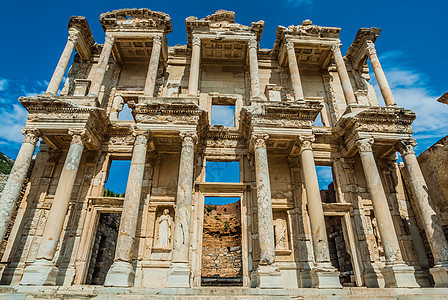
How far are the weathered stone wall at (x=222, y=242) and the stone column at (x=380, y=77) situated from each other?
44.5ft

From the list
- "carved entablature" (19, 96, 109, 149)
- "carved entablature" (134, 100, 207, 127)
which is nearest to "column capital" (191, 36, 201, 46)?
"carved entablature" (134, 100, 207, 127)

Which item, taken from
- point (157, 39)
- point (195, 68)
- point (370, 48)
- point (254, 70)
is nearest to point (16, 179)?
point (195, 68)

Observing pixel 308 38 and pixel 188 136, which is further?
pixel 308 38

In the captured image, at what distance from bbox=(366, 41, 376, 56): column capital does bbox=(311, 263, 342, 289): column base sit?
11325 millimetres

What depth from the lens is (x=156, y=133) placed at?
11797 mm

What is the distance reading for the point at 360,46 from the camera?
15.7 metres

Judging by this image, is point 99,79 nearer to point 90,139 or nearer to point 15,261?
point 90,139

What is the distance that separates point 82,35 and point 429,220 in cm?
1837

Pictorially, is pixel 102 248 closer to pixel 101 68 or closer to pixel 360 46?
pixel 101 68

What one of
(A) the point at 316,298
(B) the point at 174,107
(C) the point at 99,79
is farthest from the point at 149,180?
(A) the point at 316,298

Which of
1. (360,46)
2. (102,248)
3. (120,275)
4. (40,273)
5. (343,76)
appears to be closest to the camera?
(120,275)

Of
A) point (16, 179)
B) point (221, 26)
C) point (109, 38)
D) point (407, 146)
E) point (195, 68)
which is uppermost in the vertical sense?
point (221, 26)

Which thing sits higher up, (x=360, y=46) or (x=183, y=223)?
(x=360, y=46)

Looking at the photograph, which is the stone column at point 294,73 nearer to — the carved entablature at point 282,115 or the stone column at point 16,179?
the carved entablature at point 282,115
